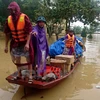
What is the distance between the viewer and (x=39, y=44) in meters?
4.66

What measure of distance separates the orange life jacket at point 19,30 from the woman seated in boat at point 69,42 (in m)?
3.31

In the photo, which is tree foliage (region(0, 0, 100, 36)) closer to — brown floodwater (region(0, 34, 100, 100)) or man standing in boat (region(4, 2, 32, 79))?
brown floodwater (region(0, 34, 100, 100))

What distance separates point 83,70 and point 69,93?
259cm

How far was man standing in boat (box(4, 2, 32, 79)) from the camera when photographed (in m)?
4.06

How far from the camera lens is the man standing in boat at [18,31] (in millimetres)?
4059

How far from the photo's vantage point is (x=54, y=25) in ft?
73.5

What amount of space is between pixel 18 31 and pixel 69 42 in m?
3.57

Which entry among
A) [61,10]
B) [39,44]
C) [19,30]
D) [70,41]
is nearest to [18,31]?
[19,30]

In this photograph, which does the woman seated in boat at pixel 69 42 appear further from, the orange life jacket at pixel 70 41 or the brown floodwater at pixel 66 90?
the brown floodwater at pixel 66 90

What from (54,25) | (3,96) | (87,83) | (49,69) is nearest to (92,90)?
(87,83)

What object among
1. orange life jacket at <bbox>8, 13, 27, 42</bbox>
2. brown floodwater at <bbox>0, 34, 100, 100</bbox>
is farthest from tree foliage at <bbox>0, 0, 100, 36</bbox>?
orange life jacket at <bbox>8, 13, 27, 42</bbox>

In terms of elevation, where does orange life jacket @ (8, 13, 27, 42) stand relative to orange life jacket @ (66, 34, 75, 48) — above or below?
above

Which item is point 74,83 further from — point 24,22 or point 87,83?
point 24,22

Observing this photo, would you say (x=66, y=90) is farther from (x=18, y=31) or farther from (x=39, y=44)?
(x=18, y=31)
